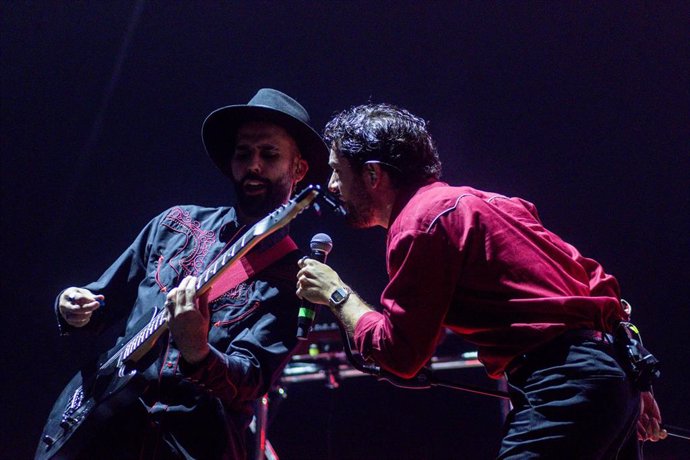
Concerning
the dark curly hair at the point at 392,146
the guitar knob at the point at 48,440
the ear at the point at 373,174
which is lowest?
the guitar knob at the point at 48,440

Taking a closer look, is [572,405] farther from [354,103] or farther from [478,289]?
[354,103]

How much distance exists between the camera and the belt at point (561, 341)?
172 cm

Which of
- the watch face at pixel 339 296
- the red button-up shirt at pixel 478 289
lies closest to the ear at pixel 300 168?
the watch face at pixel 339 296

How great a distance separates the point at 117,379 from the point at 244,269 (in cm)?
62

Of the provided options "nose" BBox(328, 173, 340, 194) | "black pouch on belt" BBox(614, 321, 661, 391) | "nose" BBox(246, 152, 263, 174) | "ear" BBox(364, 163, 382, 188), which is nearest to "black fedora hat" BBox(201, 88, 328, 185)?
"nose" BBox(246, 152, 263, 174)

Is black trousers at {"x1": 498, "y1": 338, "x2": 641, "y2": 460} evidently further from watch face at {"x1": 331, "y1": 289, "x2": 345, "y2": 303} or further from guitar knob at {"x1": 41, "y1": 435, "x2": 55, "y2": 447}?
guitar knob at {"x1": 41, "y1": 435, "x2": 55, "y2": 447}

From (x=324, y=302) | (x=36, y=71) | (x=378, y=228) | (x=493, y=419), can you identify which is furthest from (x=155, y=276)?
(x=493, y=419)

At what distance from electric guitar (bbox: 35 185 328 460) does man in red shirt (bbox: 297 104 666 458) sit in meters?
0.30

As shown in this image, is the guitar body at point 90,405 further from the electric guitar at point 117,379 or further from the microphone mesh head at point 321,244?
the microphone mesh head at point 321,244

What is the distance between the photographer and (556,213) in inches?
187

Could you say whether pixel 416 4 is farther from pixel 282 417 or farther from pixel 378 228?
pixel 282 417

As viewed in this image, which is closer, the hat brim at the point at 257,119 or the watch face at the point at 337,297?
the watch face at the point at 337,297

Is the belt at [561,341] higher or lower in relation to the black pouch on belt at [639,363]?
higher

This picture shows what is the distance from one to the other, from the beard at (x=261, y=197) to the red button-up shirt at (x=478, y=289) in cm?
106
